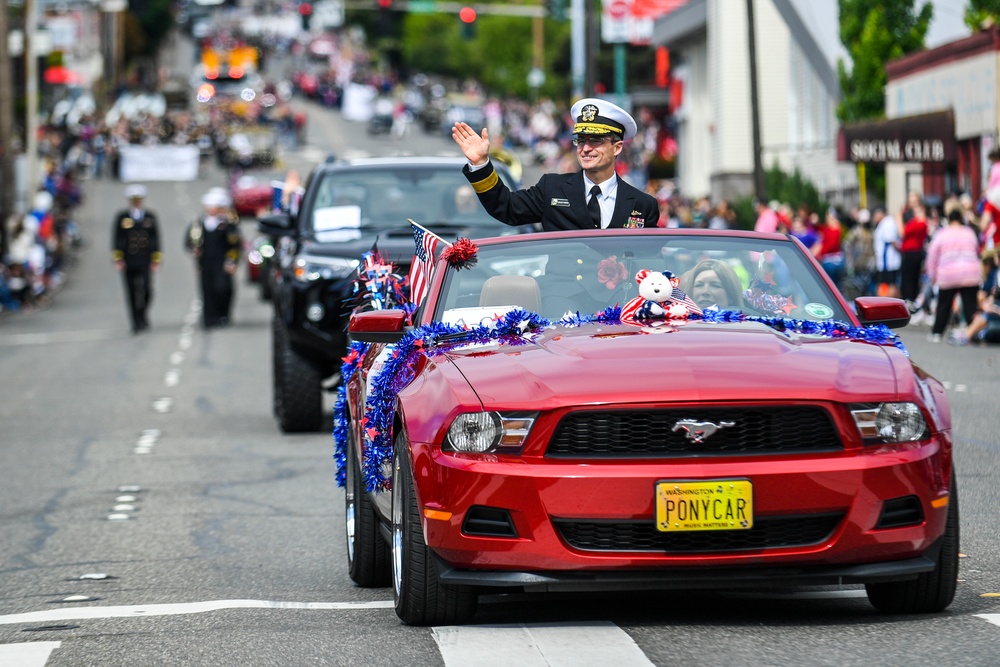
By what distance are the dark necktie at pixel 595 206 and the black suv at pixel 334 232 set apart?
488cm

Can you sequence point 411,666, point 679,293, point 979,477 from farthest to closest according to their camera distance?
point 979,477
point 679,293
point 411,666

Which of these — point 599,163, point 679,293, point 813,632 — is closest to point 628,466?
point 813,632

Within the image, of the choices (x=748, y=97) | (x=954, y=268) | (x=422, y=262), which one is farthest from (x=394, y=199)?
(x=748, y=97)

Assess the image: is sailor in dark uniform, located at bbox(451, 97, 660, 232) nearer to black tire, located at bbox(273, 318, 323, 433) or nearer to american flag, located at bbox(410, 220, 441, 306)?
american flag, located at bbox(410, 220, 441, 306)

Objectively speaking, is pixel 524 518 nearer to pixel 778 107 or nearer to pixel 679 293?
pixel 679 293

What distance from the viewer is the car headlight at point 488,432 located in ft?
19.6

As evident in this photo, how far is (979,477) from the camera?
1070 centimetres

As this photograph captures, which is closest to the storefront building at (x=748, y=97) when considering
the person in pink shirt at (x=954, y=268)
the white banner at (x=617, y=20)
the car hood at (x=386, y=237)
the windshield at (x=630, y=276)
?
the white banner at (x=617, y=20)

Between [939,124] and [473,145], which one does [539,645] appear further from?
[939,124]

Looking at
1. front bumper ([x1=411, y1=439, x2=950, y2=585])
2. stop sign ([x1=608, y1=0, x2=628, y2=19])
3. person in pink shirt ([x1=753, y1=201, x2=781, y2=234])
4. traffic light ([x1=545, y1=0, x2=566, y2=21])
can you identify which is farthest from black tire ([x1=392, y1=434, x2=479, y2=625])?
stop sign ([x1=608, y1=0, x2=628, y2=19])

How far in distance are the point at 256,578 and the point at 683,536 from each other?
9.18 feet

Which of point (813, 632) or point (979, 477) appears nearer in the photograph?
point (813, 632)

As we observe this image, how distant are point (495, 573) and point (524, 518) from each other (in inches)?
8.8

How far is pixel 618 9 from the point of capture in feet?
208
